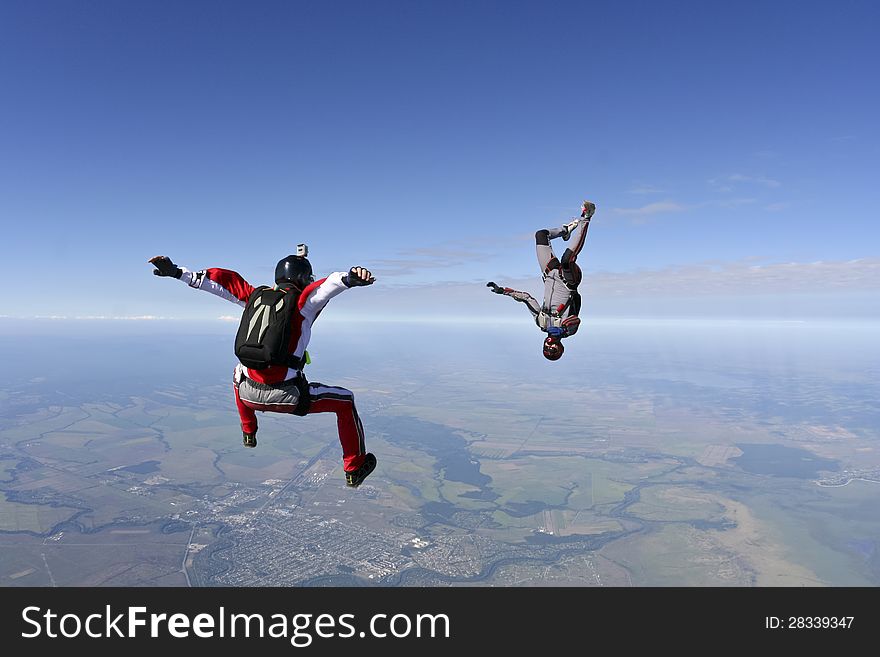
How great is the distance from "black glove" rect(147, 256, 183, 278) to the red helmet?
527 cm

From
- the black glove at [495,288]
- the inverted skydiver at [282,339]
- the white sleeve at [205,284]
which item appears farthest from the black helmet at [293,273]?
the black glove at [495,288]

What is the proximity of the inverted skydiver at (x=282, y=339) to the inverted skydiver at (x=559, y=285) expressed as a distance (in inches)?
135

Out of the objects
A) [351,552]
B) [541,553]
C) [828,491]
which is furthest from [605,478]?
[351,552]

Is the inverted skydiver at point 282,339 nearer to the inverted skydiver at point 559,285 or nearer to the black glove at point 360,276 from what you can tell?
the black glove at point 360,276

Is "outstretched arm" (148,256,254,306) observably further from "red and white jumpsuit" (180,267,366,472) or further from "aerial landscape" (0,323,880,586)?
"aerial landscape" (0,323,880,586)

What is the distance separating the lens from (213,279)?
16.6 ft

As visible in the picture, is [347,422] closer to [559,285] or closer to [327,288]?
[327,288]

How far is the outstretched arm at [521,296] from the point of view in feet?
24.9

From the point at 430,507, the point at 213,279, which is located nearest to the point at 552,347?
the point at 213,279

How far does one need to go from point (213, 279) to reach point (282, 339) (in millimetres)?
1410

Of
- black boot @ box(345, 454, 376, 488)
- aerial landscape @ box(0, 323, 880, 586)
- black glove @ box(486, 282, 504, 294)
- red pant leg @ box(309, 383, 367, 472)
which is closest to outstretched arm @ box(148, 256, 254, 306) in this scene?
red pant leg @ box(309, 383, 367, 472)

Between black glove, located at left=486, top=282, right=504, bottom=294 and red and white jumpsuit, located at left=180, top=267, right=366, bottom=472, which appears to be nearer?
red and white jumpsuit, located at left=180, top=267, right=366, bottom=472

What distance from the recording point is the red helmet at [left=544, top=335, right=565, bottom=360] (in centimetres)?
717
